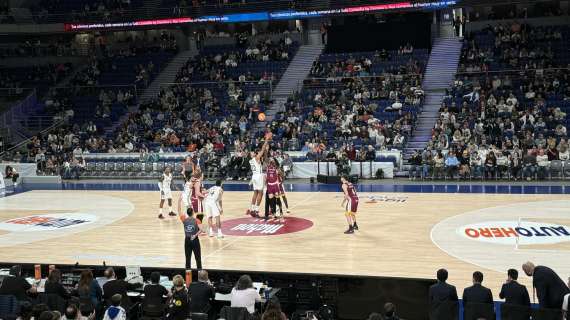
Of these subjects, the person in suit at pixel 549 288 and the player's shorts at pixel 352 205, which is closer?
the person in suit at pixel 549 288

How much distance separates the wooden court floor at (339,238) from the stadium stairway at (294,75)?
43.8 ft

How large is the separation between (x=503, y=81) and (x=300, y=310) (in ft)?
82.6

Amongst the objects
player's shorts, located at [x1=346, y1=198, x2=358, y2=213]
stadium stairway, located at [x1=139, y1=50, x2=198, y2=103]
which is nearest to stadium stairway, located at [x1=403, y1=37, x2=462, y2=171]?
player's shorts, located at [x1=346, y1=198, x2=358, y2=213]

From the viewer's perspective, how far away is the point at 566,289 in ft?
29.8

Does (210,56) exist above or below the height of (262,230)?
above

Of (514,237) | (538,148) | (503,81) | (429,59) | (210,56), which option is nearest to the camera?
(514,237)

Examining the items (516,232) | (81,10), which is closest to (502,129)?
(516,232)

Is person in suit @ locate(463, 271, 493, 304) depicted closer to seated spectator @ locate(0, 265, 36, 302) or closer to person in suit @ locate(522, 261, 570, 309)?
person in suit @ locate(522, 261, 570, 309)

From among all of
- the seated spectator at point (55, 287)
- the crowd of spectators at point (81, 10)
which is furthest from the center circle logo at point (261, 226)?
the crowd of spectators at point (81, 10)

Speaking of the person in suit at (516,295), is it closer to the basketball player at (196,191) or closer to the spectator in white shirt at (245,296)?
the spectator in white shirt at (245,296)

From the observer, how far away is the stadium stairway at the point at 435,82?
100ft

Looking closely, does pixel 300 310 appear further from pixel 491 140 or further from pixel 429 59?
pixel 429 59

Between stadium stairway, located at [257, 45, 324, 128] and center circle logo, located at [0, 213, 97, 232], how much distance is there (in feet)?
47.3

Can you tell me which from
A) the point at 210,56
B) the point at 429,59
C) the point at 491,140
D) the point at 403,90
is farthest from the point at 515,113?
the point at 210,56
